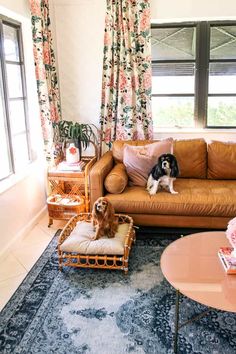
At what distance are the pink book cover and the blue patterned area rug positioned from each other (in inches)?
15.4

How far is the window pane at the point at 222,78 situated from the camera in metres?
3.91

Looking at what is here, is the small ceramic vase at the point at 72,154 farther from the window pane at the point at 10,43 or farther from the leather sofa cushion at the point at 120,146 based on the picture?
the window pane at the point at 10,43

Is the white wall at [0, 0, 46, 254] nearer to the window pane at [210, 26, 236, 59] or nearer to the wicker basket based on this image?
the wicker basket

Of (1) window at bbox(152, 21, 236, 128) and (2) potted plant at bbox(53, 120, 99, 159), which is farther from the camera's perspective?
(1) window at bbox(152, 21, 236, 128)

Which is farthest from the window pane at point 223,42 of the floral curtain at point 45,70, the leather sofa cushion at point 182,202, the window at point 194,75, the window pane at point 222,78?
the floral curtain at point 45,70

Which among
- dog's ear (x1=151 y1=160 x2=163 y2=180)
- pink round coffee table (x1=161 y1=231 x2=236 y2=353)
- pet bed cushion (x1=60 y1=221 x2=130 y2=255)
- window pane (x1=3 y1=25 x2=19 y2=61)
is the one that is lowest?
pet bed cushion (x1=60 y1=221 x2=130 y2=255)

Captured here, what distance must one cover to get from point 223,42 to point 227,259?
2822 mm

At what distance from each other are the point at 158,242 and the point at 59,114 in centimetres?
198

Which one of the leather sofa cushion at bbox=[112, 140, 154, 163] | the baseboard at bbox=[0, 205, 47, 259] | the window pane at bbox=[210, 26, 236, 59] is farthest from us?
the window pane at bbox=[210, 26, 236, 59]

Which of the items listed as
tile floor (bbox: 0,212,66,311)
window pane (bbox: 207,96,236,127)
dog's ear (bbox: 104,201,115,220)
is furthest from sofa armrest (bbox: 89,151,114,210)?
window pane (bbox: 207,96,236,127)

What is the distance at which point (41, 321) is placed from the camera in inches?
83.2

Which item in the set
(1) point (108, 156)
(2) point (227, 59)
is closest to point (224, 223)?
(1) point (108, 156)

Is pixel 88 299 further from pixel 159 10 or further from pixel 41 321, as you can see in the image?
pixel 159 10

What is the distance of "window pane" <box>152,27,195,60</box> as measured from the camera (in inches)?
153
